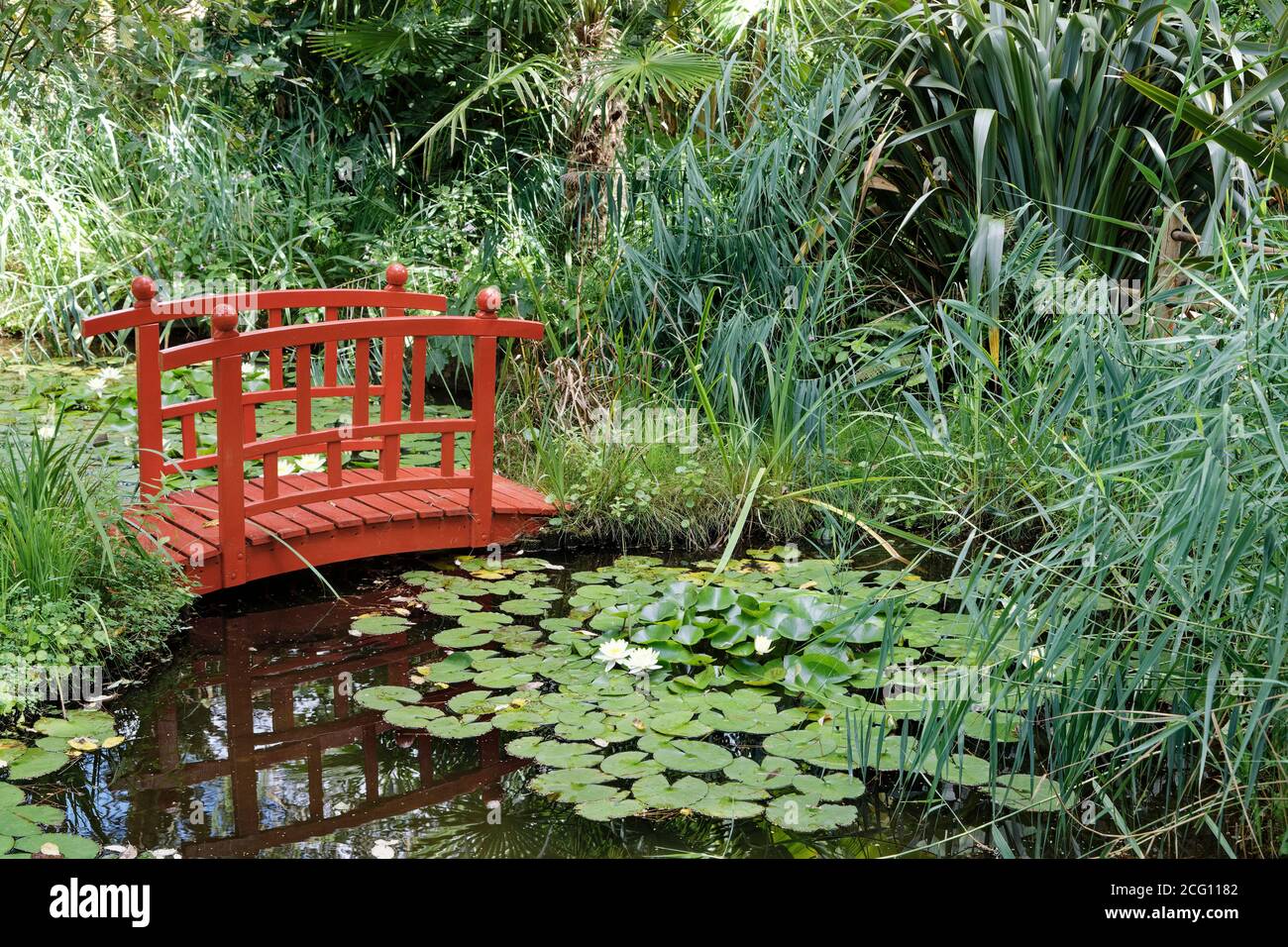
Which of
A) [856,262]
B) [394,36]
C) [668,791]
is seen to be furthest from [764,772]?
[394,36]

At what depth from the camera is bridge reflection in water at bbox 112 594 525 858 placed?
10.8 feet

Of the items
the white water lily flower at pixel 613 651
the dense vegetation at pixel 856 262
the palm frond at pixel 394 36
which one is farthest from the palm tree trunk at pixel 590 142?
the white water lily flower at pixel 613 651

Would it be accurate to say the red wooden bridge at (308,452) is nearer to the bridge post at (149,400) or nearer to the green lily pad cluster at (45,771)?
the bridge post at (149,400)

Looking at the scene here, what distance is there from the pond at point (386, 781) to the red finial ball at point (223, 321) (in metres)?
1.07

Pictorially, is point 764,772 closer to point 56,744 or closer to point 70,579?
point 56,744

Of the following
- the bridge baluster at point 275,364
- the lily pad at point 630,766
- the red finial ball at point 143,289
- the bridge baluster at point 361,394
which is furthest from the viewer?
the bridge baluster at point 275,364

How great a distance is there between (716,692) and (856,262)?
3.08 m

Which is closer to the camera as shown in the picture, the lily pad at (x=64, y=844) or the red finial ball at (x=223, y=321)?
the lily pad at (x=64, y=844)

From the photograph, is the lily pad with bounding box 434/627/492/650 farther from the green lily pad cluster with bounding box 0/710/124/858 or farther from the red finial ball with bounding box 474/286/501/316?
the red finial ball with bounding box 474/286/501/316

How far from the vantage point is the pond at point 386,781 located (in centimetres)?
317

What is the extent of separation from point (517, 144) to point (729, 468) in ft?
11.8

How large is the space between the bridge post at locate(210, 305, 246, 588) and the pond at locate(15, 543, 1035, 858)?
33 cm

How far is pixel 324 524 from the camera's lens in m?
4.82

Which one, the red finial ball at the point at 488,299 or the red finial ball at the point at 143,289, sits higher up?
the red finial ball at the point at 143,289
